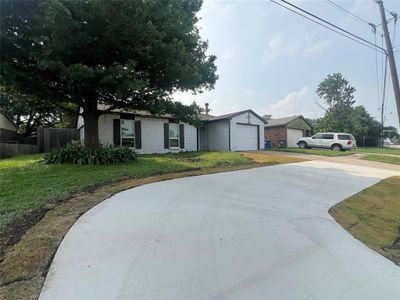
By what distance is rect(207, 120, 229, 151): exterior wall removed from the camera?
20.5 meters

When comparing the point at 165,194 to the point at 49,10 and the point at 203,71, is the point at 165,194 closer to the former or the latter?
the point at 49,10

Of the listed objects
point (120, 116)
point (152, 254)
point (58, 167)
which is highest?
point (120, 116)

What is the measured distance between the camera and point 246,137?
A: 21750 millimetres

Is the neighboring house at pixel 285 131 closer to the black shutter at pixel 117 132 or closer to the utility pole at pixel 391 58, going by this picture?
the black shutter at pixel 117 132

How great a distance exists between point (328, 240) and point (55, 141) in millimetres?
19484

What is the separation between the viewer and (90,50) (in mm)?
9227

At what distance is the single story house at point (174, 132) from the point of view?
15742mm

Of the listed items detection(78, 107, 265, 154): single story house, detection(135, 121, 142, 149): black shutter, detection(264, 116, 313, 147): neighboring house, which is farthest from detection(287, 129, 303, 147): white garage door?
detection(135, 121, 142, 149): black shutter

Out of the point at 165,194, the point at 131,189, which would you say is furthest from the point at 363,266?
the point at 131,189

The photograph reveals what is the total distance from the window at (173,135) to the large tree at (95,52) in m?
6.82

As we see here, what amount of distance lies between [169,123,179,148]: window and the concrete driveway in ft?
38.7

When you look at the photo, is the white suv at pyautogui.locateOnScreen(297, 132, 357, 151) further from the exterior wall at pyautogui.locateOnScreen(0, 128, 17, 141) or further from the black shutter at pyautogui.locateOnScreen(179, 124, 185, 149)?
the exterior wall at pyautogui.locateOnScreen(0, 128, 17, 141)

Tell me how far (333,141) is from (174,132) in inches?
560

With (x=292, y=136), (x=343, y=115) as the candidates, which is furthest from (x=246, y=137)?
(x=343, y=115)
